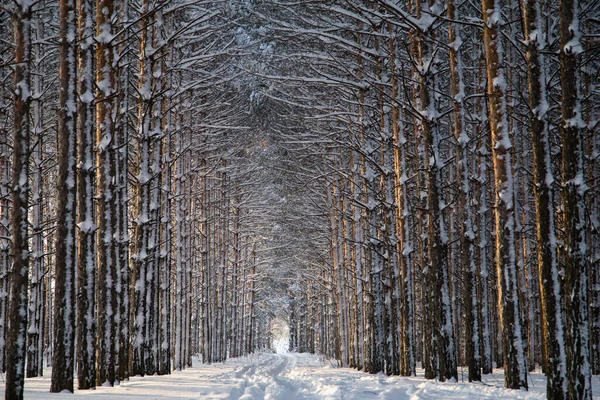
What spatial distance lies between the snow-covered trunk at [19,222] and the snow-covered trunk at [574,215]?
6.27m

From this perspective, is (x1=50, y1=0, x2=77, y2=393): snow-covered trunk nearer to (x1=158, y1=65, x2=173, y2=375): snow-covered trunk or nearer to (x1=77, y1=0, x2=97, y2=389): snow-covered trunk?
(x1=77, y1=0, x2=97, y2=389): snow-covered trunk

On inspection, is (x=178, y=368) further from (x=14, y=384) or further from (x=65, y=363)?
(x=14, y=384)

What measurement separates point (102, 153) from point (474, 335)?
8.15 m

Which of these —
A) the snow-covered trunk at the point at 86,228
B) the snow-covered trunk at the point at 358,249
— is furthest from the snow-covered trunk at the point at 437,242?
the snow-covered trunk at the point at 358,249

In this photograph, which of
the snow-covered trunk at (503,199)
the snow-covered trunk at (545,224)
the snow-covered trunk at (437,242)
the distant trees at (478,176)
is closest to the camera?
the distant trees at (478,176)

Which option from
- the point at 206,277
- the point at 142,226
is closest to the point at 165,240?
the point at 142,226

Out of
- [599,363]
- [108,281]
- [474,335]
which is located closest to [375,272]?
[474,335]

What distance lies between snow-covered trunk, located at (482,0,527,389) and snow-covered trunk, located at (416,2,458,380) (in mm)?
1571

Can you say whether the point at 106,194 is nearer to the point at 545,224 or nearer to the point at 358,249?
the point at 545,224

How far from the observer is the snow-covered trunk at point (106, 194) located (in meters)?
10.7

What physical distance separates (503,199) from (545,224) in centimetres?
203

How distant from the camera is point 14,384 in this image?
22.5 feet

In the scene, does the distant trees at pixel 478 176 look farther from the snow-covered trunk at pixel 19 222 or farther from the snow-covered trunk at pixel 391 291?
the snow-covered trunk at pixel 19 222

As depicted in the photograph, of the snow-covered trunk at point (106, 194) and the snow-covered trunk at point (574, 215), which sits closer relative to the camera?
the snow-covered trunk at point (574, 215)
